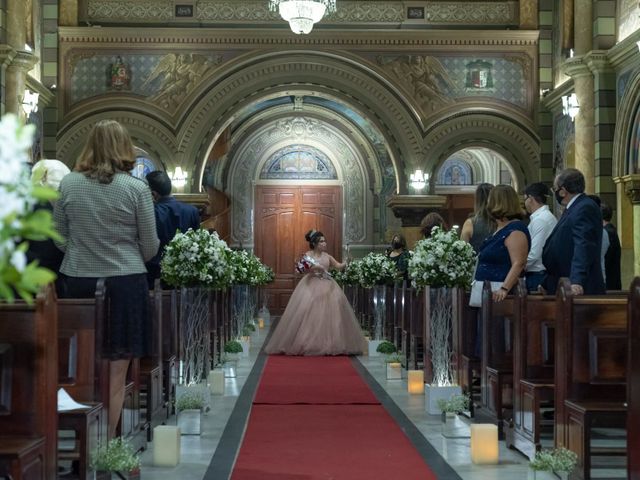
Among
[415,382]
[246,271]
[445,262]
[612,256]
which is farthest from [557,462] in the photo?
[246,271]

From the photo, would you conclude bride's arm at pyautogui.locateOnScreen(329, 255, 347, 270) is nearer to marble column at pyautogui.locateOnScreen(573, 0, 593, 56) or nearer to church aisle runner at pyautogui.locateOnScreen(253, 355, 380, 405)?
church aisle runner at pyautogui.locateOnScreen(253, 355, 380, 405)

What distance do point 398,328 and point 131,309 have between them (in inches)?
358

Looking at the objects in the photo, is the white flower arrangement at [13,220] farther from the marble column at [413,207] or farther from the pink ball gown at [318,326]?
the marble column at [413,207]

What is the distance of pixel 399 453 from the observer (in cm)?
638

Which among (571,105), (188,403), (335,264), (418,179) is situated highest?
(571,105)

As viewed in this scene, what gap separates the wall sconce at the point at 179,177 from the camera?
21.0 meters

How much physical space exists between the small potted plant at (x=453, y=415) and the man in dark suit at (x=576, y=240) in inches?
45.2

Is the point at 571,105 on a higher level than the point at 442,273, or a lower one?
higher

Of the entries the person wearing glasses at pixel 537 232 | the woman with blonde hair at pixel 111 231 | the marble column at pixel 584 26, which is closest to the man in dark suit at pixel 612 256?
the person wearing glasses at pixel 537 232

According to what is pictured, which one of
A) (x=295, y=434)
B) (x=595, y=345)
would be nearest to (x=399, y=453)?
(x=295, y=434)

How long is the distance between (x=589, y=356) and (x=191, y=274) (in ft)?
14.5

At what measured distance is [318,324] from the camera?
1457cm

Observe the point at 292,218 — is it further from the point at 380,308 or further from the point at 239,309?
the point at 380,308

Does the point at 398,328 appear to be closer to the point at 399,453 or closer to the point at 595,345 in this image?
the point at 399,453
